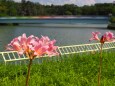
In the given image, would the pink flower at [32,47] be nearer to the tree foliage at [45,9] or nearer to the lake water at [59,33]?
the lake water at [59,33]

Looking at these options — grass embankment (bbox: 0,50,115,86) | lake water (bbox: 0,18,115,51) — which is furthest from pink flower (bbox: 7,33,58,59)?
lake water (bbox: 0,18,115,51)

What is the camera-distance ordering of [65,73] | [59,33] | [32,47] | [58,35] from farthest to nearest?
1. [59,33]
2. [58,35]
3. [65,73]
4. [32,47]

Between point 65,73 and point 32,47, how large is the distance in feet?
12.5

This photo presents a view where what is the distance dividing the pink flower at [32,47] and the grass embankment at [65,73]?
2736 millimetres

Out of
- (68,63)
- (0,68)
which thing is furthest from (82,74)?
(0,68)

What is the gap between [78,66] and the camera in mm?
6816

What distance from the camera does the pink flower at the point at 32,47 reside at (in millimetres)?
2072

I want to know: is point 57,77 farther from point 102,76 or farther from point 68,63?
point 68,63

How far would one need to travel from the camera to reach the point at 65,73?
19.2 ft

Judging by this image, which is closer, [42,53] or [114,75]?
[42,53]

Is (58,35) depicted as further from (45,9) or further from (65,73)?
(45,9)

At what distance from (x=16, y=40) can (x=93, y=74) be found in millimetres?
4040

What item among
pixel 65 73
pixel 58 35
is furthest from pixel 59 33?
pixel 65 73

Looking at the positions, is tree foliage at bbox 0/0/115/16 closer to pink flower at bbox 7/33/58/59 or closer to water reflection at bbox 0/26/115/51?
water reflection at bbox 0/26/115/51
